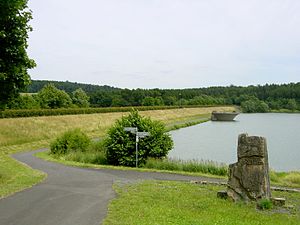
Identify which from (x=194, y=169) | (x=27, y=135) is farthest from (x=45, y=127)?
(x=194, y=169)

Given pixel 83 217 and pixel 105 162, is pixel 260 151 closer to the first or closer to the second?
pixel 83 217

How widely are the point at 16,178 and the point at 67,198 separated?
4482 millimetres

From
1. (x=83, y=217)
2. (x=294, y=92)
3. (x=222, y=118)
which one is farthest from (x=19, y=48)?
(x=294, y=92)

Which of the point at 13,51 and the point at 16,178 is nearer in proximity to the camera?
the point at 13,51

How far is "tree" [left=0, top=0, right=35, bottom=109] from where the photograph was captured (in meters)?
12.3

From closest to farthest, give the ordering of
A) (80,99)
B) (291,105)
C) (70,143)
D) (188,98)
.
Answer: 1. (70,143)
2. (80,99)
3. (291,105)
4. (188,98)

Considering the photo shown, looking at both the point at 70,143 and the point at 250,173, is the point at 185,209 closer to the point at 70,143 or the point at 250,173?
the point at 250,173

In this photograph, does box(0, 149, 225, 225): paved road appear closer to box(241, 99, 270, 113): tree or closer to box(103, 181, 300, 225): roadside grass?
box(103, 181, 300, 225): roadside grass

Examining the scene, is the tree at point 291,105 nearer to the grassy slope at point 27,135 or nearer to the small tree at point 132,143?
the grassy slope at point 27,135

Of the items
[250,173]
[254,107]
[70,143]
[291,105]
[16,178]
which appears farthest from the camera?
[291,105]

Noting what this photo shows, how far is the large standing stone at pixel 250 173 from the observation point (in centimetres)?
1021

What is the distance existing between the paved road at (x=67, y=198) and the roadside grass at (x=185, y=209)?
1.55ft

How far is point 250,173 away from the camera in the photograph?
34.0ft

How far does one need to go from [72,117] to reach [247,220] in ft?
124
